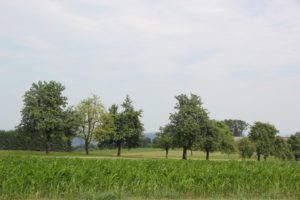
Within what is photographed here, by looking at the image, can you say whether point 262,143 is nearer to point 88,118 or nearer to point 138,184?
point 88,118

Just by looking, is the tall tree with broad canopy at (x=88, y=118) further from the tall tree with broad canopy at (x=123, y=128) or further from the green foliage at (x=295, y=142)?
the green foliage at (x=295, y=142)

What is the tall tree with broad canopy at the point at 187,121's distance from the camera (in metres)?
57.9

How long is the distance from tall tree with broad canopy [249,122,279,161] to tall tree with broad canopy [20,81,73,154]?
3464 cm

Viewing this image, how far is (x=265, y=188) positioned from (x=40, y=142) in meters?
75.3

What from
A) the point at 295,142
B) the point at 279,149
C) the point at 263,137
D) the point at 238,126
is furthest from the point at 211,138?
the point at 238,126

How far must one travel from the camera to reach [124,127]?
69.4m

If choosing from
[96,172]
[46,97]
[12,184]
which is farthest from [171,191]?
[46,97]

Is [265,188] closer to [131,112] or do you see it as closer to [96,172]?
[96,172]

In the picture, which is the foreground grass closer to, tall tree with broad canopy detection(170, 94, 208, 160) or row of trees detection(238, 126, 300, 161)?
tall tree with broad canopy detection(170, 94, 208, 160)

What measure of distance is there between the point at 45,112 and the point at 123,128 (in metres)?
14.7

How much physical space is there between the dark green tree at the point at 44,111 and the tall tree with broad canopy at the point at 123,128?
8654 mm

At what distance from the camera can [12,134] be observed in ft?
281

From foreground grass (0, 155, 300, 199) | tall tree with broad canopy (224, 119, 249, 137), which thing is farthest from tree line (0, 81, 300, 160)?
tall tree with broad canopy (224, 119, 249, 137)

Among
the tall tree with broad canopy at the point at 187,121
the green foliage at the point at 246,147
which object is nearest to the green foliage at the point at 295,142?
the green foliage at the point at 246,147
